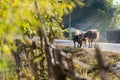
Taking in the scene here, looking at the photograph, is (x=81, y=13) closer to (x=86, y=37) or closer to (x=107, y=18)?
(x=107, y=18)

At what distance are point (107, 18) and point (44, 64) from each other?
69308 millimetres

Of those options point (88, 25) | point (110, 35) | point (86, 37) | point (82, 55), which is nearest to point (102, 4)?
point (88, 25)

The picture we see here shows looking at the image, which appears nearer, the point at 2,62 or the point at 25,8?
the point at 25,8

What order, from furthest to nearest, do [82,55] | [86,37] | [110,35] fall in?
[110,35] → [86,37] → [82,55]

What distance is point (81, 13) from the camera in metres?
74.2

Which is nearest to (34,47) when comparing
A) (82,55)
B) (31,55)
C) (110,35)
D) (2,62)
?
(31,55)

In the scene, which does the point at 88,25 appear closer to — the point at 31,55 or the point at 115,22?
the point at 115,22

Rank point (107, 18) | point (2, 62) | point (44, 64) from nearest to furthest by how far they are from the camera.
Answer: point (2, 62)
point (44, 64)
point (107, 18)

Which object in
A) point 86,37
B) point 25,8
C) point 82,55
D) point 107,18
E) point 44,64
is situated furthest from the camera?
point 107,18

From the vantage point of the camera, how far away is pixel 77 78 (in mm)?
3428

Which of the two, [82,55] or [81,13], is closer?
[82,55]

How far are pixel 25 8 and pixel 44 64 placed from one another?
419 cm

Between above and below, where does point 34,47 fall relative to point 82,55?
above

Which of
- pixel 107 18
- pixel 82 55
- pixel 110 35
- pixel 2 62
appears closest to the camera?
pixel 2 62
